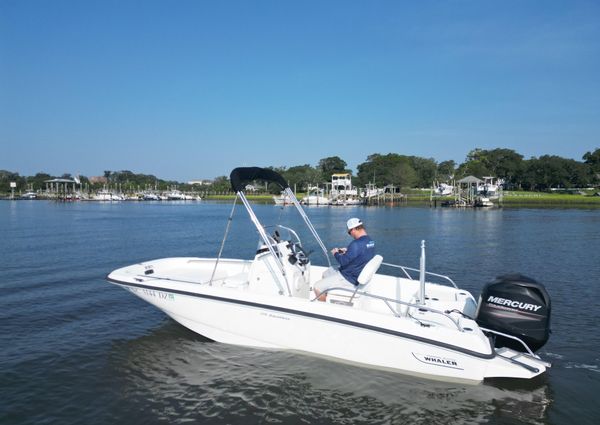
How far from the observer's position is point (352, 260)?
779 cm

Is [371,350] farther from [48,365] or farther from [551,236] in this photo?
[551,236]

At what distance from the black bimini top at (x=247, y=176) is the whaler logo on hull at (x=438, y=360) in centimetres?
412

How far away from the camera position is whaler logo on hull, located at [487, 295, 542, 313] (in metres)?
6.54

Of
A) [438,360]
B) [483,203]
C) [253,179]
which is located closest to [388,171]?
[483,203]

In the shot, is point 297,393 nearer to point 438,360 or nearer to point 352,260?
point 438,360

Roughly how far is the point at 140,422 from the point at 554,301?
34.8 ft

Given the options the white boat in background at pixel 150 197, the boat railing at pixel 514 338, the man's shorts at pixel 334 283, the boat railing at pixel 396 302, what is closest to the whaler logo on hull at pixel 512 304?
the boat railing at pixel 514 338

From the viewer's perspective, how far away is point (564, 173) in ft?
338

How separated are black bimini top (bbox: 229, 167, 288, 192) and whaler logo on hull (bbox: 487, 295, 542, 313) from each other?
453 cm

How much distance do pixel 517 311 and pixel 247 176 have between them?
5045 mm

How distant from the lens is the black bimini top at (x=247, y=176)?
8320 millimetres

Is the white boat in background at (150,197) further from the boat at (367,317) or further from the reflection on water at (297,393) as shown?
the reflection on water at (297,393)

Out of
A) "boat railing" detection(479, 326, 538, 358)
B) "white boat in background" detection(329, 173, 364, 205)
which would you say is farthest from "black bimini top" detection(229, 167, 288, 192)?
"white boat in background" detection(329, 173, 364, 205)

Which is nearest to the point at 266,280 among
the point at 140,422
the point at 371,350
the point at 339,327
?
the point at 339,327
